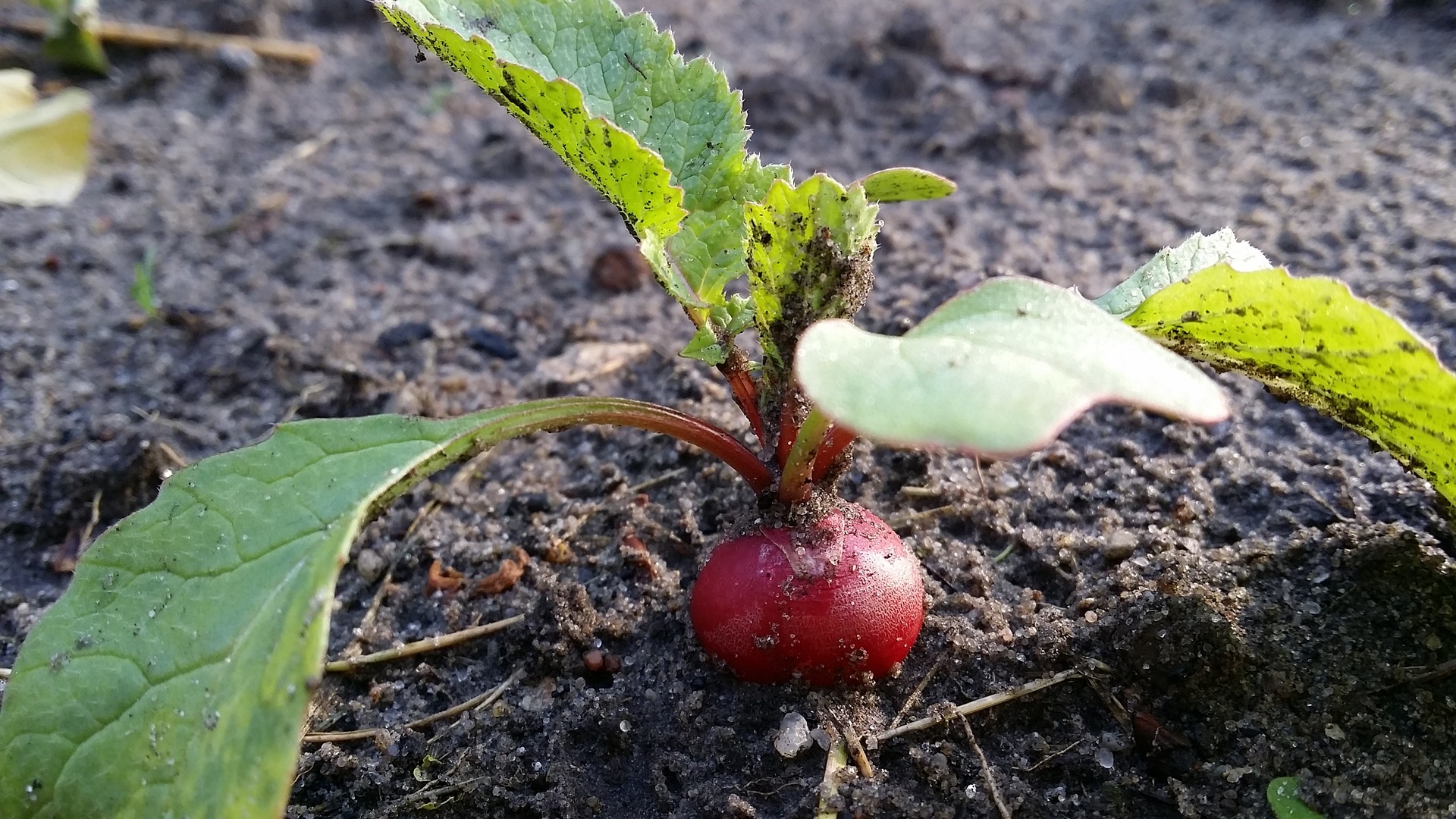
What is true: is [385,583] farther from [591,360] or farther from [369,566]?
[591,360]

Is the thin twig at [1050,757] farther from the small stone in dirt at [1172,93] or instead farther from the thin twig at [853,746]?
the small stone in dirt at [1172,93]

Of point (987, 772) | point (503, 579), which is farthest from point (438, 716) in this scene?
point (987, 772)

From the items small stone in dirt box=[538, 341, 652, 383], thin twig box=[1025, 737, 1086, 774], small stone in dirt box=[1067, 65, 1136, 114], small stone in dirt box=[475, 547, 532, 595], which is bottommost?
small stone in dirt box=[475, 547, 532, 595]

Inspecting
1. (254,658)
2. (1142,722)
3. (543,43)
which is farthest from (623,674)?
(543,43)

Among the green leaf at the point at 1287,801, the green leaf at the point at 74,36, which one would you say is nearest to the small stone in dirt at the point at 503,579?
the green leaf at the point at 1287,801

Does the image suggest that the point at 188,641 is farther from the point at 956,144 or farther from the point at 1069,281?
the point at 956,144

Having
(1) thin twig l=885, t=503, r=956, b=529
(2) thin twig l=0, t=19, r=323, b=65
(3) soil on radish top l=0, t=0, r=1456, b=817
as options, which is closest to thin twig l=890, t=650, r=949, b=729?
(3) soil on radish top l=0, t=0, r=1456, b=817

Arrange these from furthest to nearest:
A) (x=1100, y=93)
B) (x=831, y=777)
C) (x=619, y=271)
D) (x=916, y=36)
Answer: (x=916, y=36)
(x=1100, y=93)
(x=619, y=271)
(x=831, y=777)

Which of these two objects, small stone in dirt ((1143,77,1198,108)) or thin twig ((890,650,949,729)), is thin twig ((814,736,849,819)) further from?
small stone in dirt ((1143,77,1198,108))
